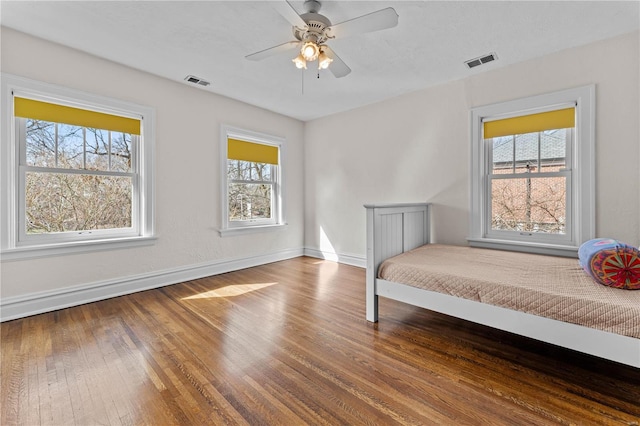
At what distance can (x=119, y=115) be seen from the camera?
299 centimetres

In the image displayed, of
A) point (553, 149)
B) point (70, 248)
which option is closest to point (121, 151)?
point (70, 248)

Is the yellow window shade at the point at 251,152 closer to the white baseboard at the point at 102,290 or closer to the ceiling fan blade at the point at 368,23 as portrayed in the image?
the white baseboard at the point at 102,290

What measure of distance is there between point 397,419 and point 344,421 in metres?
0.25

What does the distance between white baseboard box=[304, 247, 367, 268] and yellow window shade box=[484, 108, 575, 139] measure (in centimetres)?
233

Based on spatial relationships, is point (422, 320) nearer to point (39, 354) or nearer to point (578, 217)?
point (578, 217)

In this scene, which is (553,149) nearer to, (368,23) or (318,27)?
(368,23)

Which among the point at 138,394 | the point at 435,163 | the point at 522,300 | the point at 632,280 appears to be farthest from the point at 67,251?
the point at 632,280

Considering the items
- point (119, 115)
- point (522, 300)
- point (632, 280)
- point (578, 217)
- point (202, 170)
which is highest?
point (119, 115)

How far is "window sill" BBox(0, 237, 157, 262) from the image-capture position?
2.40m

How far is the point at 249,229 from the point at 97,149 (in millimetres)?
2015

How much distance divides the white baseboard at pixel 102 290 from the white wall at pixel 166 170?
4 centimetres

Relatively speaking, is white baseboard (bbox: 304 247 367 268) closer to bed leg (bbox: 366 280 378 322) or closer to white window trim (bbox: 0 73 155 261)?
bed leg (bbox: 366 280 378 322)

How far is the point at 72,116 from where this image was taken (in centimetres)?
270

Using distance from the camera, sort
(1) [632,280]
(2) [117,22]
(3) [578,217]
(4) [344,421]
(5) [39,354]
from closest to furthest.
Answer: (4) [344,421] → (1) [632,280] → (5) [39,354] → (2) [117,22] → (3) [578,217]
